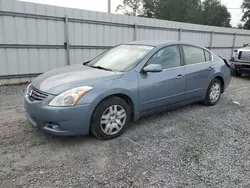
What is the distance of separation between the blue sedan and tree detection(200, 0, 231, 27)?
35.8m

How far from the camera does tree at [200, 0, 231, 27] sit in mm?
35938

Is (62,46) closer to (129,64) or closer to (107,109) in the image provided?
(129,64)

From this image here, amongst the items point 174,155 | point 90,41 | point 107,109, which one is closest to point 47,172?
point 107,109

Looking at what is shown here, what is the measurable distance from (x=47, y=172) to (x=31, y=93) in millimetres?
1234

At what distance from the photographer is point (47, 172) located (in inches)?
95.2

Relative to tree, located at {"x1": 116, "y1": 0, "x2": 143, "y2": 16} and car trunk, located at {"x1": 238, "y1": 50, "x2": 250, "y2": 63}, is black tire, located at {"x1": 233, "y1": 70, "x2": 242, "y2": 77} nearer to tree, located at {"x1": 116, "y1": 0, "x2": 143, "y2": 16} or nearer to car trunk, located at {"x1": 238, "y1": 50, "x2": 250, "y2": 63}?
car trunk, located at {"x1": 238, "y1": 50, "x2": 250, "y2": 63}

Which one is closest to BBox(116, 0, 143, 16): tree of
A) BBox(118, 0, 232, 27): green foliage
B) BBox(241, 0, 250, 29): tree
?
BBox(118, 0, 232, 27): green foliage

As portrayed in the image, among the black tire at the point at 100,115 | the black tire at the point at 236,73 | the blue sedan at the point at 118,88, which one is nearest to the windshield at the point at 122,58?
the blue sedan at the point at 118,88

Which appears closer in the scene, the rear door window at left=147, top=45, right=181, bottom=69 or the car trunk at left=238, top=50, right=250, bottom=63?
the rear door window at left=147, top=45, right=181, bottom=69

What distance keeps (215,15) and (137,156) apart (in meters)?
38.9

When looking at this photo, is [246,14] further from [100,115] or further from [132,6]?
[100,115]

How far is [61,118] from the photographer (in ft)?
9.08

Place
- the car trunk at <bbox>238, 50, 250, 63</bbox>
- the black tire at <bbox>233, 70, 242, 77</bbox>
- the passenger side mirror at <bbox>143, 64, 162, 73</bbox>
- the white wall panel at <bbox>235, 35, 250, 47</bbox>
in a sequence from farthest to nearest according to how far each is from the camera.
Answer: the white wall panel at <bbox>235, 35, 250, 47</bbox> → the black tire at <bbox>233, 70, 242, 77</bbox> → the car trunk at <bbox>238, 50, 250, 63</bbox> → the passenger side mirror at <bbox>143, 64, 162, 73</bbox>

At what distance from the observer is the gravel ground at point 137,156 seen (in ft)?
7.66
